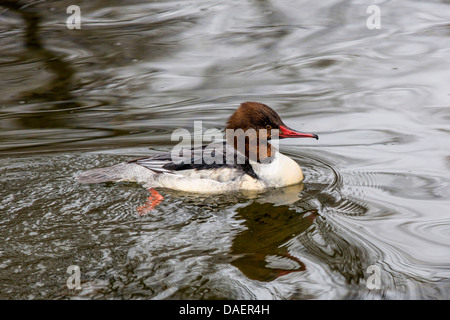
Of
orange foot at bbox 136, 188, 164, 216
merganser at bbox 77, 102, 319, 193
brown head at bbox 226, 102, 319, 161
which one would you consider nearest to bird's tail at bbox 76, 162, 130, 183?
merganser at bbox 77, 102, 319, 193

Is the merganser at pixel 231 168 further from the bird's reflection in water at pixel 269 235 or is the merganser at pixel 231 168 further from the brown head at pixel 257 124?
the bird's reflection in water at pixel 269 235

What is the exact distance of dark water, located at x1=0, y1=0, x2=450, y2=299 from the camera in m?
4.32

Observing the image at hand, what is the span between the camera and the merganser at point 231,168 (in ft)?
19.7

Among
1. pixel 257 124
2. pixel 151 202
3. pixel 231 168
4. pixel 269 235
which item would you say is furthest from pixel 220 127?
pixel 269 235

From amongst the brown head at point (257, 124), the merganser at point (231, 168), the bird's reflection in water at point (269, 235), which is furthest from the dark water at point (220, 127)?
the brown head at point (257, 124)

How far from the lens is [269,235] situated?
196 inches

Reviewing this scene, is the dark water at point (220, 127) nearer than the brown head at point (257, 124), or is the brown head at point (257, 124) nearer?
the dark water at point (220, 127)

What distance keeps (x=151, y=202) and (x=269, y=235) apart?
120 centimetres

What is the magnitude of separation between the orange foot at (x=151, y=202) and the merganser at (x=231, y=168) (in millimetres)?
244

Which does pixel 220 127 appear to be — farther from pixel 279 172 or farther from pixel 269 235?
pixel 269 235

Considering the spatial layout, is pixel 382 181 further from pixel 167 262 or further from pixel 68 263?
pixel 68 263

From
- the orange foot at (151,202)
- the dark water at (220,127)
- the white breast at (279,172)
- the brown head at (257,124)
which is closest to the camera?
the dark water at (220,127)

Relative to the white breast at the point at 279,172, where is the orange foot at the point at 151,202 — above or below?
below

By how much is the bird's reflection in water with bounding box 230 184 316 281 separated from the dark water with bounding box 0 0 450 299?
18mm
